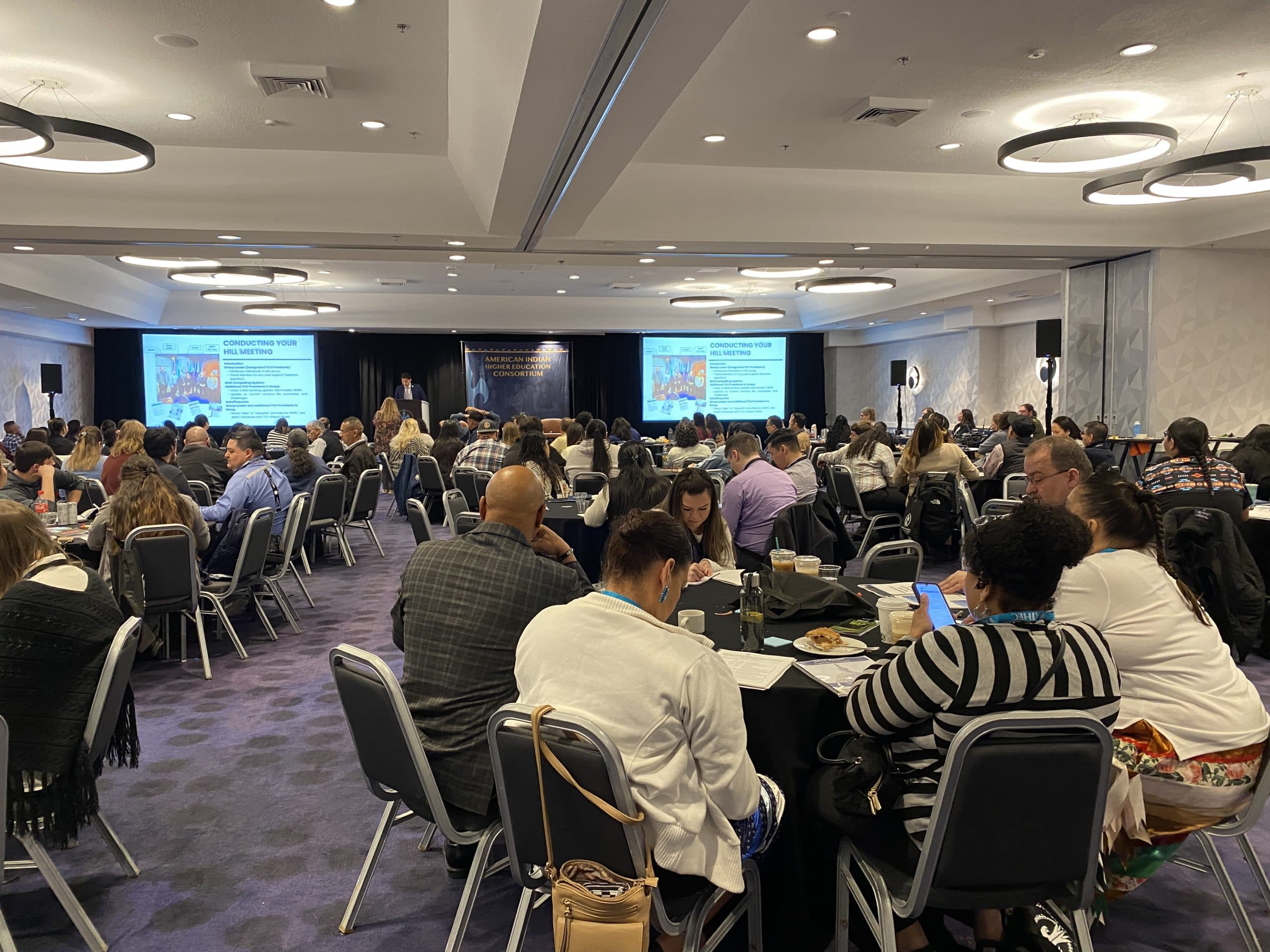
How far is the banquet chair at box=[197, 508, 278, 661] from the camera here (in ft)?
17.0

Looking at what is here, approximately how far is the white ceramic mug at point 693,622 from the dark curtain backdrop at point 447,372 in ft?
55.3

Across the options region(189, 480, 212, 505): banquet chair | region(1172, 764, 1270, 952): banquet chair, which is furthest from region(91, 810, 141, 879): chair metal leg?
region(189, 480, 212, 505): banquet chair

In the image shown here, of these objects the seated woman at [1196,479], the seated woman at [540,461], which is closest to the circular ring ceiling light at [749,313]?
the seated woman at [540,461]

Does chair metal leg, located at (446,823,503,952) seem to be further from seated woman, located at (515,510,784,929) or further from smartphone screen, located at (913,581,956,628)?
smartphone screen, located at (913,581,956,628)

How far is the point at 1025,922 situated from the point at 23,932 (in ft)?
9.05

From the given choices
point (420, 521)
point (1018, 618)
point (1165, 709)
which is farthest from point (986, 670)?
point (420, 521)

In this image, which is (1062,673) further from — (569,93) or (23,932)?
(569,93)

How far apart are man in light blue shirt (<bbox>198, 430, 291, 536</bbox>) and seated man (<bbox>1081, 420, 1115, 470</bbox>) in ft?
20.1

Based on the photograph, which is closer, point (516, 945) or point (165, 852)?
point (516, 945)

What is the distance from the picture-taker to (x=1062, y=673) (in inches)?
71.6

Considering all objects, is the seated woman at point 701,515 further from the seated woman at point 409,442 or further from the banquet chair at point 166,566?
the seated woman at point 409,442

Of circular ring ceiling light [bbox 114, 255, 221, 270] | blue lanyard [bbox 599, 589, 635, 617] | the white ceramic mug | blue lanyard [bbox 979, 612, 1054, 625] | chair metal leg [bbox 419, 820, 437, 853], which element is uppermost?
circular ring ceiling light [bbox 114, 255, 221, 270]

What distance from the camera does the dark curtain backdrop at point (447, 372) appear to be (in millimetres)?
18594

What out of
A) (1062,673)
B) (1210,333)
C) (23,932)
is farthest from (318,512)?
(1210,333)
